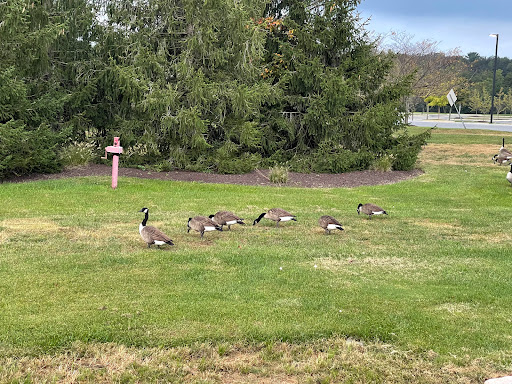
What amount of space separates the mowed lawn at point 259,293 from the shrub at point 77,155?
5.55m

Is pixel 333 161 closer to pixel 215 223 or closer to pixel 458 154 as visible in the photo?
pixel 458 154

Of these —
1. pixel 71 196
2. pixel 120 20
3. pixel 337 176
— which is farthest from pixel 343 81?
pixel 71 196

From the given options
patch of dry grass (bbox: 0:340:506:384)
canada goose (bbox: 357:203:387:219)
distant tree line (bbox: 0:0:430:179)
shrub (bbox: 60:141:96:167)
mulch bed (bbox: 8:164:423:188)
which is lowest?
patch of dry grass (bbox: 0:340:506:384)

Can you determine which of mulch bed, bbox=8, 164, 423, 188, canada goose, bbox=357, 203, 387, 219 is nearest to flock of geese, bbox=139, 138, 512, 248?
canada goose, bbox=357, 203, 387, 219

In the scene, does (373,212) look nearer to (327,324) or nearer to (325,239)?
(325,239)

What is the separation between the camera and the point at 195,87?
1748 centimetres

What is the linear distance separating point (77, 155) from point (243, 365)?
14950mm

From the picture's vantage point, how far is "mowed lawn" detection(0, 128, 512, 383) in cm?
500

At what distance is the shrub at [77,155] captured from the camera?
Answer: 18014 millimetres

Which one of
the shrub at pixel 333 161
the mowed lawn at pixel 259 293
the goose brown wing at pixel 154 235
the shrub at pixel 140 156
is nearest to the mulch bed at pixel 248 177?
the shrub at pixel 333 161

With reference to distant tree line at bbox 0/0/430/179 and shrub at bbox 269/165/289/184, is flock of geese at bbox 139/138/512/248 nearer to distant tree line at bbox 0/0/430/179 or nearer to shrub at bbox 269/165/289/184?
shrub at bbox 269/165/289/184

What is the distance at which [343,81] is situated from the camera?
1970 cm

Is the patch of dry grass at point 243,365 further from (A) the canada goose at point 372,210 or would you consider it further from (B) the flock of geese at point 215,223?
(A) the canada goose at point 372,210

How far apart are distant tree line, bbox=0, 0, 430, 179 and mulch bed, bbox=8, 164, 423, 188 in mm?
452
